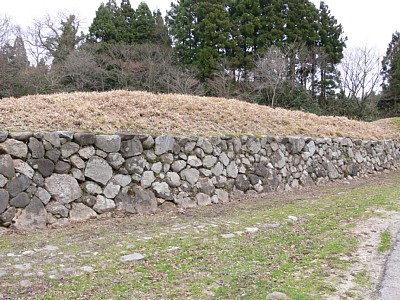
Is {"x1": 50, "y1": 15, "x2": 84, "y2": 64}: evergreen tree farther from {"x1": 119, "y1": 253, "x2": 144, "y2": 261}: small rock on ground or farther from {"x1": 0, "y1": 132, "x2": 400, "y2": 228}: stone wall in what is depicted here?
{"x1": 119, "y1": 253, "x2": 144, "y2": 261}: small rock on ground

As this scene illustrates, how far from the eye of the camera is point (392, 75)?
29.5 metres

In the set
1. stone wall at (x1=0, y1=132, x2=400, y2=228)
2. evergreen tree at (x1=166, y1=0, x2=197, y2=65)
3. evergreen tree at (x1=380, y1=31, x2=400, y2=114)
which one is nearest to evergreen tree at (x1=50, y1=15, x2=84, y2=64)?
evergreen tree at (x1=166, y1=0, x2=197, y2=65)

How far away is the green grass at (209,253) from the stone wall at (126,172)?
43 cm

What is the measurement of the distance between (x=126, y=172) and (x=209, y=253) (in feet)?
7.82

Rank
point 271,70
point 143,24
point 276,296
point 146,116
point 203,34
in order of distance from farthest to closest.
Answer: point 143,24 → point 203,34 → point 271,70 → point 146,116 → point 276,296

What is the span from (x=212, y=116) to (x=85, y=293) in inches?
228

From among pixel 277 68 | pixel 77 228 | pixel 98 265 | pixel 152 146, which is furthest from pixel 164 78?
pixel 98 265

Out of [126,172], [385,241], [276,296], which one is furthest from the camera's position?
[126,172]

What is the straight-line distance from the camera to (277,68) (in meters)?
21.1

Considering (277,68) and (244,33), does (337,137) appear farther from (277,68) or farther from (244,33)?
(244,33)

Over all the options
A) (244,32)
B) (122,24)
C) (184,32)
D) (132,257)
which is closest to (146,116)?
(132,257)

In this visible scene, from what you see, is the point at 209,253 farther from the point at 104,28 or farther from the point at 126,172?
the point at 104,28

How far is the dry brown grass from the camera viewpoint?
18.0 ft

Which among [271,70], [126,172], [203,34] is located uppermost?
[203,34]
